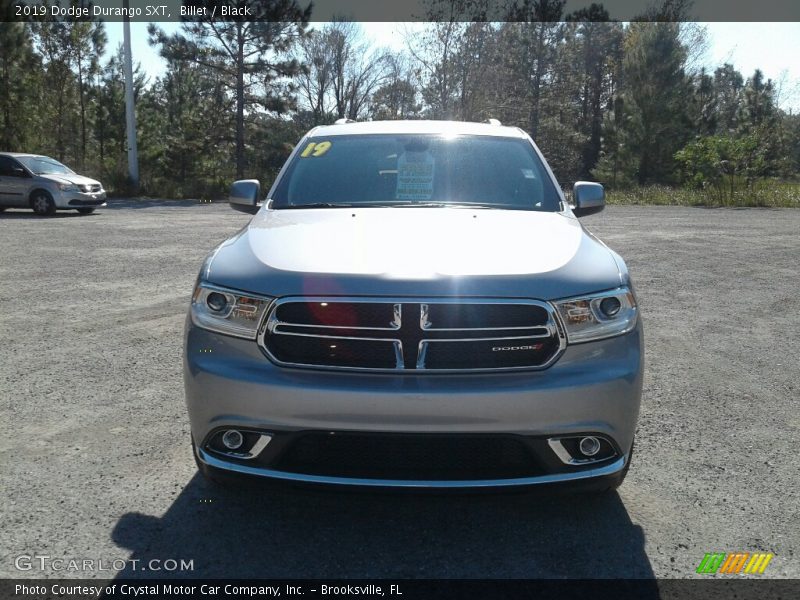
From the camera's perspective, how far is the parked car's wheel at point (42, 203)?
1947cm

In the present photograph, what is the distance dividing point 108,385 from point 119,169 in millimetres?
29489

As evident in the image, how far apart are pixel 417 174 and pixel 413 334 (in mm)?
1852

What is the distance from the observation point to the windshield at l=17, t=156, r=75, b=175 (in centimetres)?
1986

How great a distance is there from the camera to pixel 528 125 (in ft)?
163

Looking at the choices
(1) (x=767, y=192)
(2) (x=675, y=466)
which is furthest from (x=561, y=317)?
(1) (x=767, y=192)

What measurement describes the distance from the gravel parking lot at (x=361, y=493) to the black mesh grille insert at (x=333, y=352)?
471mm

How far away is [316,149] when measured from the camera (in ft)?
15.3

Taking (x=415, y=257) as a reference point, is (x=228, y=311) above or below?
below

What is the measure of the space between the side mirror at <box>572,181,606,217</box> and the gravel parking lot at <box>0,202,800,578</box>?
1.29 m

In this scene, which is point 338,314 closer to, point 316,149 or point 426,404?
point 426,404

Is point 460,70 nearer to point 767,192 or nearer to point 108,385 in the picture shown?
point 767,192

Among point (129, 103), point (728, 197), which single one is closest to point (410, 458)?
point (728, 197)

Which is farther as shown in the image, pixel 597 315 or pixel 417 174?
pixel 417 174

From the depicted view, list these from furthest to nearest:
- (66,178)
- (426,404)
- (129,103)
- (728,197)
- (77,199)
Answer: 1. (129,103)
2. (728,197)
3. (66,178)
4. (77,199)
5. (426,404)
